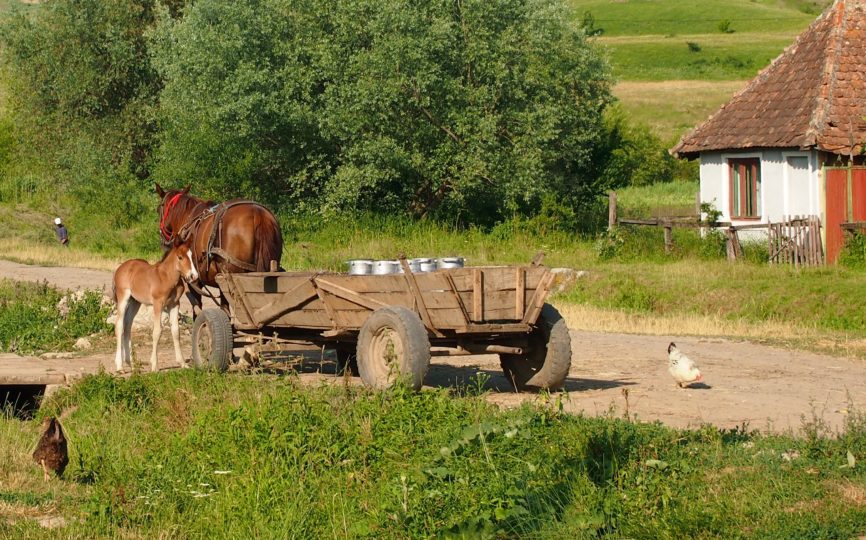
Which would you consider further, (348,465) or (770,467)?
(348,465)

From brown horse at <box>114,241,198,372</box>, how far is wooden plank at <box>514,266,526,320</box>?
4.66 meters

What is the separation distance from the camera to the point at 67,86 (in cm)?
4147

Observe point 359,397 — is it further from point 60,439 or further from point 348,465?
→ point 60,439

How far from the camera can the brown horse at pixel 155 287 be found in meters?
13.9

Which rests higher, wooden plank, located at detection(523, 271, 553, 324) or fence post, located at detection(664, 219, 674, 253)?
fence post, located at detection(664, 219, 674, 253)

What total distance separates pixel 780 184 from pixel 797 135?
155 cm

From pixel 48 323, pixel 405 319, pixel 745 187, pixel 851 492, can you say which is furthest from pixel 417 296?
pixel 745 187

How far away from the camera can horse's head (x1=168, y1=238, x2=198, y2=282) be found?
13.9 m

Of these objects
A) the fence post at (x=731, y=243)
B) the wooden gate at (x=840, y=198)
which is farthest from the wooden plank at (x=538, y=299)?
the wooden gate at (x=840, y=198)

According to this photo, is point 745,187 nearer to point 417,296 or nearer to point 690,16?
point 417,296

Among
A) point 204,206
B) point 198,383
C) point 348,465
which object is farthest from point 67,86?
point 348,465

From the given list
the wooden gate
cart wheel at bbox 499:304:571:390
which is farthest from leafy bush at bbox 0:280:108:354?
the wooden gate

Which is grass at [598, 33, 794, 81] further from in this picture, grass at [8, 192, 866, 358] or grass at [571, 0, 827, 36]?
grass at [8, 192, 866, 358]

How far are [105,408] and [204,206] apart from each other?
3.99m
